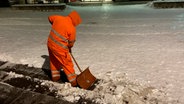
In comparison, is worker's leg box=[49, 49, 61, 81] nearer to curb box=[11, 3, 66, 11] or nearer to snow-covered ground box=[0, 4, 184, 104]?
snow-covered ground box=[0, 4, 184, 104]

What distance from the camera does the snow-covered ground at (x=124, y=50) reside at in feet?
15.5

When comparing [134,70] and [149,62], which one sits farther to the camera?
[149,62]

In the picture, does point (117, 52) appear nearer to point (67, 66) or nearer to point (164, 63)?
point (164, 63)

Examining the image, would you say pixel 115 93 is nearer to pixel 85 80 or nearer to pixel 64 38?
pixel 85 80

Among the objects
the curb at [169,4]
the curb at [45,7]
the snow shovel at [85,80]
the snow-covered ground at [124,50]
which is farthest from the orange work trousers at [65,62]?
the curb at [45,7]

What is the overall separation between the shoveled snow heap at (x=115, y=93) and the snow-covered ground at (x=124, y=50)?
0.51 ft

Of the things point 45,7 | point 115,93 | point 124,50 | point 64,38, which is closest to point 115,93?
point 115,93

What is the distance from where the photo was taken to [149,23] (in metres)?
10.1

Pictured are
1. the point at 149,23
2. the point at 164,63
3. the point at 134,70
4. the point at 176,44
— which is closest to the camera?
the point at 134,70

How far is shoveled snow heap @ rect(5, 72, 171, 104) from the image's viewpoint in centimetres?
376

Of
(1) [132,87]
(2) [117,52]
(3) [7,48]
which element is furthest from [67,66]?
(3) [7,48]

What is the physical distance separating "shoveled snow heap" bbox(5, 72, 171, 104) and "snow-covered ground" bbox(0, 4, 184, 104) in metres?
0.16

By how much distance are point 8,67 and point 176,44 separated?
4.62 metres

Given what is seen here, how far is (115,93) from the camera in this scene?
3.97 metres
